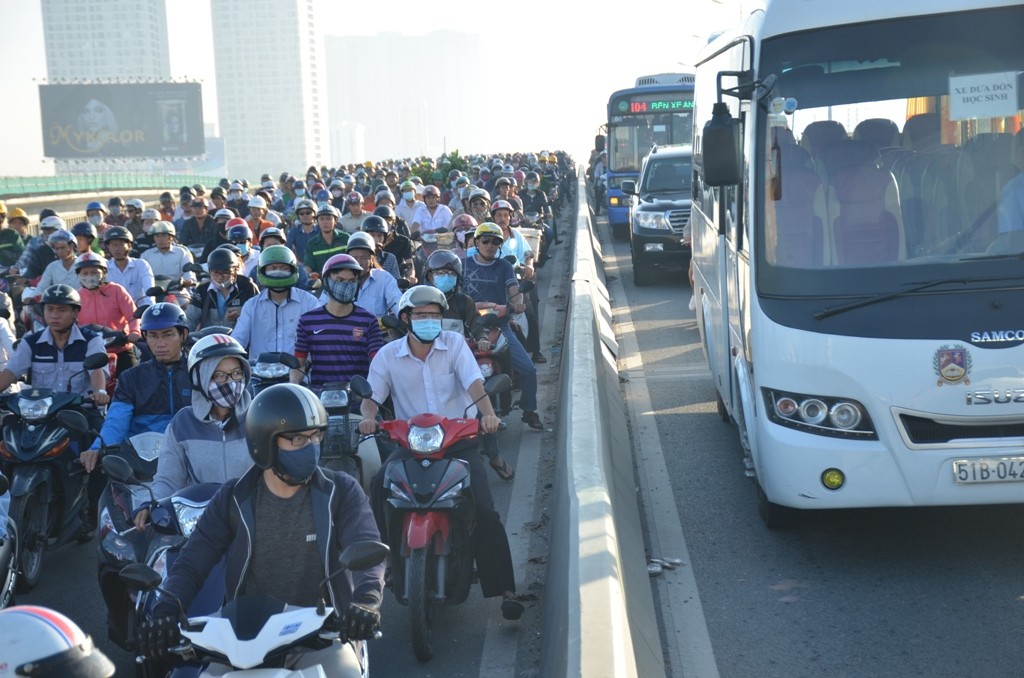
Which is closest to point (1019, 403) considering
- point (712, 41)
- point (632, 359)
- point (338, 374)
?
point (338, 374)

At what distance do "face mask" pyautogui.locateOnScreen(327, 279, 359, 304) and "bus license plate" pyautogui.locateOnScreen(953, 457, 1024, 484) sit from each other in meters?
4.07

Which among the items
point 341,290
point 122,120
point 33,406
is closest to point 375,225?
point 341,290

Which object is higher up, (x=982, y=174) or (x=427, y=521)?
(x=982, y=174)

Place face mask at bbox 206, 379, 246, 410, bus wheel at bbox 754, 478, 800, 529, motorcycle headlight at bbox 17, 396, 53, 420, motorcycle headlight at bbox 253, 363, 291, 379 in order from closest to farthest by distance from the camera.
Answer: face mask at bbox 206, 379, 246, 410 → bus wheel at bbox 754, 478, 800, 529 → motorcycle headlight at bbox 17, 396, 53, 420 → motorcycle headlight at bbox 253, 363, 291, 379

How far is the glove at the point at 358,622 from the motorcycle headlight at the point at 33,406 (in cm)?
478

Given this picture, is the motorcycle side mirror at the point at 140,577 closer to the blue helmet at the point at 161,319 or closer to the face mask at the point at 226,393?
the face mask at the point at 226,393

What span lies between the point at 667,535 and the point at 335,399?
2.15m

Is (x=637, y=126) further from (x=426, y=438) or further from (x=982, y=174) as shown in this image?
(x=426, y=438)

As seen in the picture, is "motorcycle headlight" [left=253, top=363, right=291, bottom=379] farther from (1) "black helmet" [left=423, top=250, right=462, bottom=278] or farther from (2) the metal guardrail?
(1) "black helmet" [left=423, top=250, right=462, bottom=278]

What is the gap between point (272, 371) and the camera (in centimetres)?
871

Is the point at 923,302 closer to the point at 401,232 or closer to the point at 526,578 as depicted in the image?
the point at 526,578

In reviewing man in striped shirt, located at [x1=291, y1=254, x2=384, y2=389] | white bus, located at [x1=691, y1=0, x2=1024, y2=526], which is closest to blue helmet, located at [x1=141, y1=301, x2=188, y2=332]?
man in striped shirt, located at [x1=291, y1=254, x2=384, y2=389]

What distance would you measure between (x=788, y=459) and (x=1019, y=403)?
3.82 ft

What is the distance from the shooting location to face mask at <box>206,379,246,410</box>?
20.0 ft
